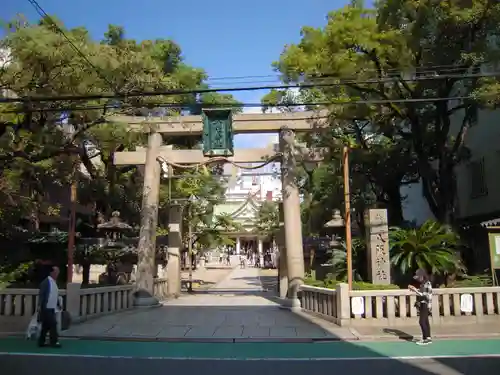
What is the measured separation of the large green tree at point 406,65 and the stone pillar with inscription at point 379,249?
11.7ft

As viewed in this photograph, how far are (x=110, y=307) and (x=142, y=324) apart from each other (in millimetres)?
2469

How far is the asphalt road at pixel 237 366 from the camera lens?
25.8 feet

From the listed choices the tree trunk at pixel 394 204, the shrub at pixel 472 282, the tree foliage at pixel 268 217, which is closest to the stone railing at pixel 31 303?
the shrub at pixel 472 282

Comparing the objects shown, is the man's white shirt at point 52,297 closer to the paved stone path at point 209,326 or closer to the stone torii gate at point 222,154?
the paved stone path at point 209,326

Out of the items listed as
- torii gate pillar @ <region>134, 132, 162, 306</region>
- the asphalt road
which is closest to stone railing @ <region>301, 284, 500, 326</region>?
the asphalt road

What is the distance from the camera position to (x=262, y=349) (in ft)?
32.7

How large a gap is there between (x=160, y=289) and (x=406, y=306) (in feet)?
37.9

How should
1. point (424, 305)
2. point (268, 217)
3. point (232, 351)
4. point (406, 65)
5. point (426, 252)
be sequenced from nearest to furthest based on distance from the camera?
point (232, 351) < point (424, 305) < point (426, 252) < point (406, 65) < point (268, 217)

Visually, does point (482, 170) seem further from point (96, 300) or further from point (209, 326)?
point (96, 300)

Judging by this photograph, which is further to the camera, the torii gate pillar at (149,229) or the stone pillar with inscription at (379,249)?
the torii gate pillar at (149,229)

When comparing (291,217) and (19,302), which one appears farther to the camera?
(291,217)

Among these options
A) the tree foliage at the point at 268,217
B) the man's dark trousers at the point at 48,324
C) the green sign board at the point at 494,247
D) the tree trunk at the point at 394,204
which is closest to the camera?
the man's dark trousers at the point at 48,324

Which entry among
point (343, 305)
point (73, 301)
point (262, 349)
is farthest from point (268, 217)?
point (262, 349)

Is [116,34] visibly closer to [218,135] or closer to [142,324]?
[218,135]
